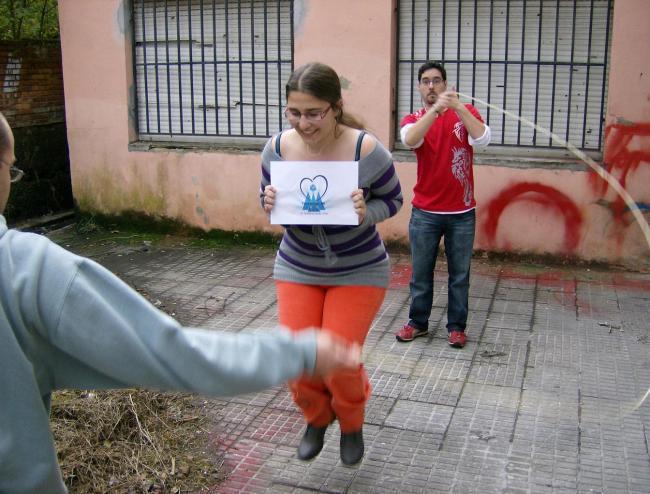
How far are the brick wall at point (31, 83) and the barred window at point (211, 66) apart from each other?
1.49m

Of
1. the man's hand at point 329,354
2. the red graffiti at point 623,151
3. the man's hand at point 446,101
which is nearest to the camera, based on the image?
the man's hand at point 329,354

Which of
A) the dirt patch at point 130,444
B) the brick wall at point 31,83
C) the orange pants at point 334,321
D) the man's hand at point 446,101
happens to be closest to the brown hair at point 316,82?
the orange pants at point 334,321

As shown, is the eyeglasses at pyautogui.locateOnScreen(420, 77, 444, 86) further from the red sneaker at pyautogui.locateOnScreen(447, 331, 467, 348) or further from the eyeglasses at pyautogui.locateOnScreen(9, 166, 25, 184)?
the eyeglasses at pyautogui.locateOnScreen(9, 166, 25, 184)

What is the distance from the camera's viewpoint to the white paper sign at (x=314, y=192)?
3621 mm

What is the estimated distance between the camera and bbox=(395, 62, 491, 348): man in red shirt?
17.1ft

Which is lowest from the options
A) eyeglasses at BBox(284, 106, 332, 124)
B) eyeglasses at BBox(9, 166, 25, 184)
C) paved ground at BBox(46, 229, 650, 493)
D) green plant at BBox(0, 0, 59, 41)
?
paved ground at BBox(46, 229, 650, 493)

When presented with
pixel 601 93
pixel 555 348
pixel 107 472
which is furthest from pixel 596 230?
pixel 107 472

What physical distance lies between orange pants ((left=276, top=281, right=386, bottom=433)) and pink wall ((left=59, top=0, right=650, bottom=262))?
4.32m

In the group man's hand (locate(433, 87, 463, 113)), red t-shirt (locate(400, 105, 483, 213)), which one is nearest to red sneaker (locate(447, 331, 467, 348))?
red t-shirt (locate(400, 105, 483, 213))

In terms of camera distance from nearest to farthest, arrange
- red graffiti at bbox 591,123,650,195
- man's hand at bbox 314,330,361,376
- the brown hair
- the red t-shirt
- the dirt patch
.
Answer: man's hand at bbox 314,330,361,376 < the brown hair < the dirt patch < the red t-shirt < red graffiti at bbox 591,123,650,195

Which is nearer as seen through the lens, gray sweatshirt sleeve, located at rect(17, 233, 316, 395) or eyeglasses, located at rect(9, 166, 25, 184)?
gray sweatshirt sleeve, located at rect(17, 233, 316, 395)

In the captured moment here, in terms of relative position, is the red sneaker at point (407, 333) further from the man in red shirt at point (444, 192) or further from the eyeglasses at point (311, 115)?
the eyeglasses at point (311, 115)

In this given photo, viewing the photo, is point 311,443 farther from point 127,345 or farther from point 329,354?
point 127,345

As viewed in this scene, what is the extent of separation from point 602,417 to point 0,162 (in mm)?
3743
